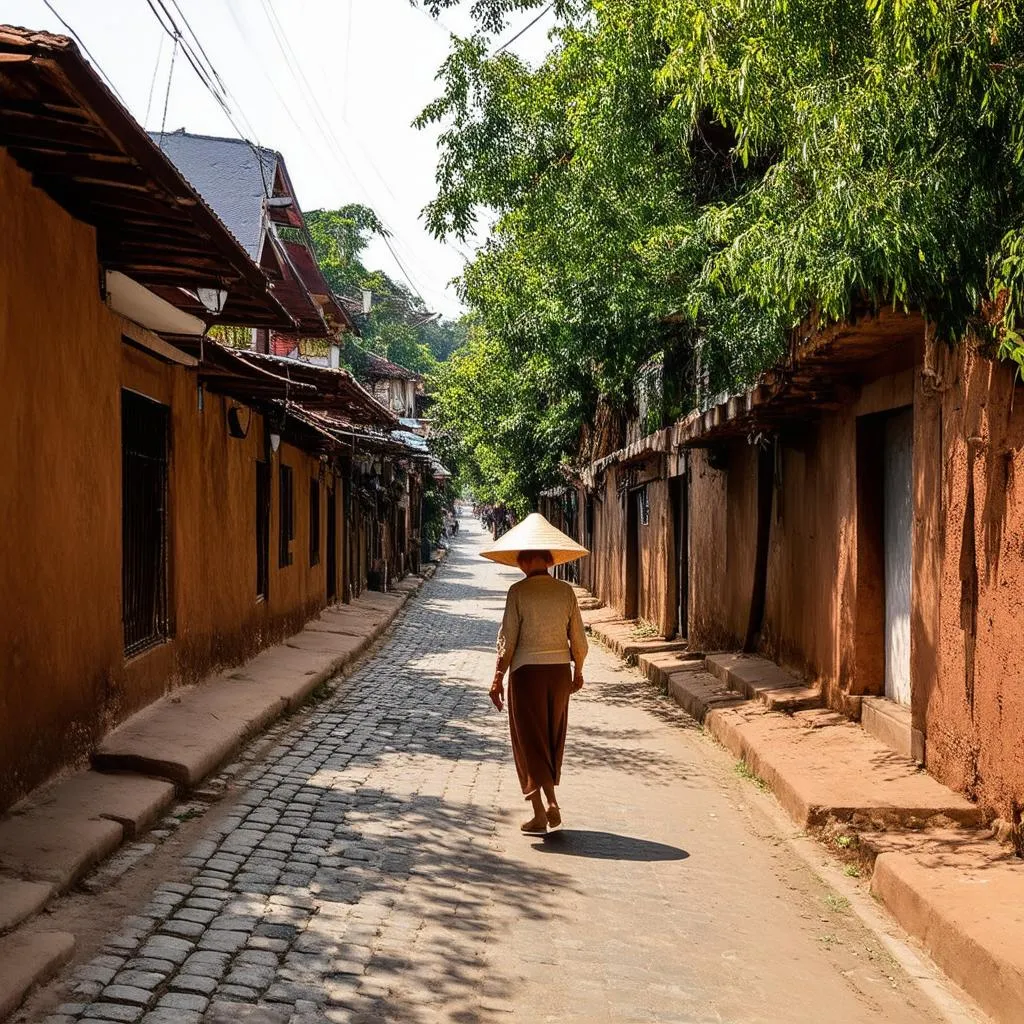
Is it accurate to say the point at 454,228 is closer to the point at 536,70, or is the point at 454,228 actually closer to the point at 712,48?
the point at 536,70

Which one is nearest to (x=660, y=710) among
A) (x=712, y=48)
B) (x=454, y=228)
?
(x=454, y=228)

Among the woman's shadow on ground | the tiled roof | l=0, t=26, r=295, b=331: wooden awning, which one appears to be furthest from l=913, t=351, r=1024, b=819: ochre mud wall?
the tiled roof

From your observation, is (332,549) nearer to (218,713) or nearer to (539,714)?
(218,713)

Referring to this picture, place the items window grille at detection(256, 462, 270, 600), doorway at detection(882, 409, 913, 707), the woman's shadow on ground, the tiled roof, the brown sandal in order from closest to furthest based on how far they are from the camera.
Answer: the woman's shadow on ground
the brown sandal
doorway at detection(882, 409, 913, 707)
window grille at detection(256, 462, 270, 600)
the tiled roof

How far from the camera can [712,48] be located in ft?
24.7

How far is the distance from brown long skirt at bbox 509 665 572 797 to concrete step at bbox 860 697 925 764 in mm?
2402

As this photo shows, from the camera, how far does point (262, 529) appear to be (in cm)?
1545

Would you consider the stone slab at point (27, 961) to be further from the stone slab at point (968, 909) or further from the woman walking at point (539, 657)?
the stone slab at point (968, 909)

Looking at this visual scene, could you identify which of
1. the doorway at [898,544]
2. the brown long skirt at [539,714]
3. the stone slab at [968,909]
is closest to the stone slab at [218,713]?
the brown long skirt at [539,714]

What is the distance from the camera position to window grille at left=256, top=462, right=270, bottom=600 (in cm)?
1518

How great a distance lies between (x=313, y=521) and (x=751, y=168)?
34.7 ft

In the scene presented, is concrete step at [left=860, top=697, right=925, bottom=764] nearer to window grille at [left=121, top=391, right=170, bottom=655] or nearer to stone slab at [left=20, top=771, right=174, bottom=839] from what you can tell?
stone slab at [left=20, top=771, right=174, bottom=839]

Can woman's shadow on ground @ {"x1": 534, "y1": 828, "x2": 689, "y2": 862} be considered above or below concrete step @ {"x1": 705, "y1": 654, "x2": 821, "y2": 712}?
below

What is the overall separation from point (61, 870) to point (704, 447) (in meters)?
11.4
